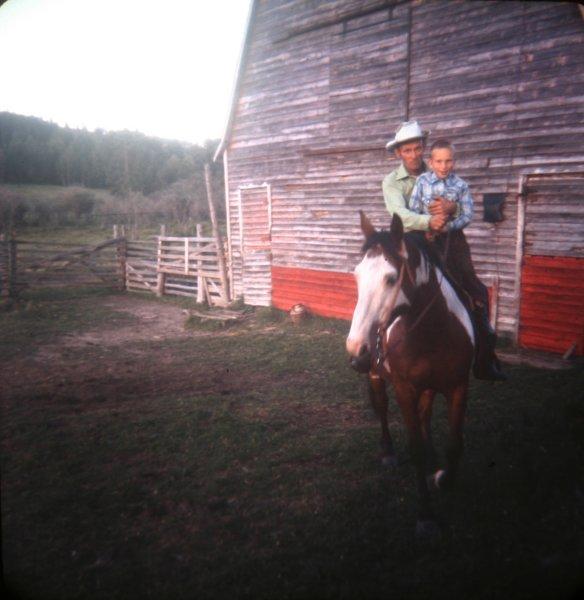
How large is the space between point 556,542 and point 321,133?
9176mm

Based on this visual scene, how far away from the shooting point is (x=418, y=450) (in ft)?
11.3

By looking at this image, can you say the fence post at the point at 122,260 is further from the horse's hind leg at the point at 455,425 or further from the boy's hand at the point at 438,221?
the boy's hand at the point at 438,221

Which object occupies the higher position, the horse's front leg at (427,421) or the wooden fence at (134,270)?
the wooden fence at (134,270)

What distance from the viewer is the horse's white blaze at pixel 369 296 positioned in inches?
107

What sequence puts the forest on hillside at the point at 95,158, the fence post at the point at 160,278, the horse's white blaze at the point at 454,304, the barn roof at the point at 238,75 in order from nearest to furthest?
the horse's white blaze at the point at 454,304
the barn roof at the point at 238,75
the fence post at the point at 160,278
the forest on hillside at the point at 95,158

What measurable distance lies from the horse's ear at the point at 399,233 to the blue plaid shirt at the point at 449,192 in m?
0.79

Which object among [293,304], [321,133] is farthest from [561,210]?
[293,304]

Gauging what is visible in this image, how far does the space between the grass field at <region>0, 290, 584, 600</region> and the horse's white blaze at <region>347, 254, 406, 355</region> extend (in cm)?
162

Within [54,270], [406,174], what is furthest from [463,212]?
[54,270]

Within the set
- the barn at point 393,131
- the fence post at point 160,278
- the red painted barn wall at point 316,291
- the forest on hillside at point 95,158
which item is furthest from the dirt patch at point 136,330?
the forest on hillside at point 95,158

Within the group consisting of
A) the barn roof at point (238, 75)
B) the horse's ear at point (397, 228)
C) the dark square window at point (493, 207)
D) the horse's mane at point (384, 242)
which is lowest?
the horse's mane at point (384, 242)

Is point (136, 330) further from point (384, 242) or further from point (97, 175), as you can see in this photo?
point (97, 175)

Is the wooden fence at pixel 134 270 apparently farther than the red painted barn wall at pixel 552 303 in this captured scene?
Yes

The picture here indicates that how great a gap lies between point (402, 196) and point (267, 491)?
2911mm
